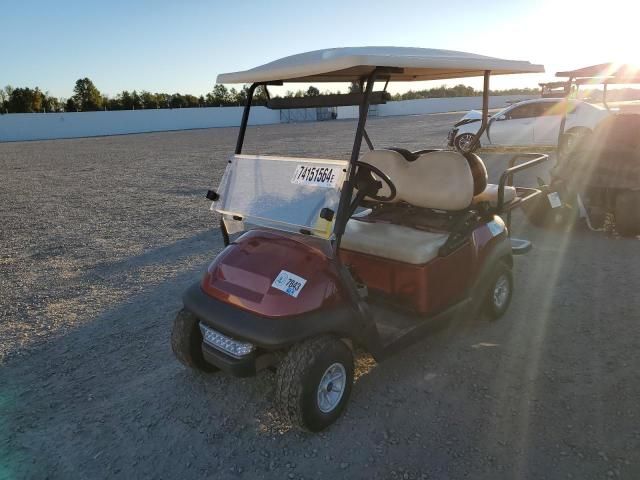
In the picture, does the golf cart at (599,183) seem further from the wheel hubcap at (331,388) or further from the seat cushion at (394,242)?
the wheel hubcap at (331,388)

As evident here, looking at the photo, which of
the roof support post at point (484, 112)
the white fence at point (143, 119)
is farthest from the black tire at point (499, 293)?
the white fence at point (143, 119)

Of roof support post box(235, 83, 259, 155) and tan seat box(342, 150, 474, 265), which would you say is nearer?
tan seat box(342, 150, 474, 265)

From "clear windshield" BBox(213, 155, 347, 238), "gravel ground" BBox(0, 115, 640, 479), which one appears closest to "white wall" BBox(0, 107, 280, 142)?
"gravel ground" BBox(0, 115, 640, 479)

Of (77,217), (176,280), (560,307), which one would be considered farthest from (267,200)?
(77,217)

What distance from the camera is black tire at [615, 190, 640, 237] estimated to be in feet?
17.0

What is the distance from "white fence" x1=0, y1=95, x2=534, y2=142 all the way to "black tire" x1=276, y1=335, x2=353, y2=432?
3089 cm

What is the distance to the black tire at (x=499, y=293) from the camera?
11.3 ft

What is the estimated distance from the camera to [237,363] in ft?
7.95

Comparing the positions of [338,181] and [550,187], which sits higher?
[338,181]

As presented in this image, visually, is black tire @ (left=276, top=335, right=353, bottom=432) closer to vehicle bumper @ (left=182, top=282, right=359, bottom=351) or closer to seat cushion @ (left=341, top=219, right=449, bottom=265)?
vehicle bumper @ (left=182, top=282, right=359, bottom=351)

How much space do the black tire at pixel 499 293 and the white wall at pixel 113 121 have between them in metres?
31.3

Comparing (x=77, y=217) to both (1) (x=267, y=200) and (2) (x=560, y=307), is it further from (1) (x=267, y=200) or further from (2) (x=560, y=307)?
(2) (x=560, y=307)

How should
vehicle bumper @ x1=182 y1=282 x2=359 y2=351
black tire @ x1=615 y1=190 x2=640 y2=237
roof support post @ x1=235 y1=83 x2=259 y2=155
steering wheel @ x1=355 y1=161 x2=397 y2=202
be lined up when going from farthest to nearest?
black tire @ x1=615 y1=190 x2=640 y2=237
roof support post @ x1=235 y1=83 x2=259 y2=155
steering wheel @ x1=355 y1=161 x2=397 y2=202
vehicle bumper @ x1=182 y1=282 x2=359 y2=351

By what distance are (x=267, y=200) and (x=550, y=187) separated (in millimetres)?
4204
